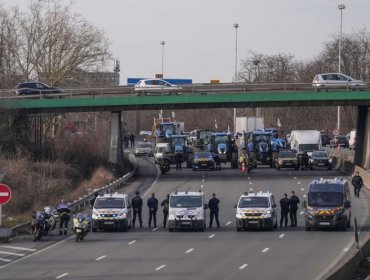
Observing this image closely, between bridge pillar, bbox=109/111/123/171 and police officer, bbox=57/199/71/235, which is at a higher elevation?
bridge pillar, bbox=109/111/123/171

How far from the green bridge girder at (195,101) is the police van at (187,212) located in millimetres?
28106

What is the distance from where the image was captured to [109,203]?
42344 millimetres

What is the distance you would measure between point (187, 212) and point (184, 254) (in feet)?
24.6

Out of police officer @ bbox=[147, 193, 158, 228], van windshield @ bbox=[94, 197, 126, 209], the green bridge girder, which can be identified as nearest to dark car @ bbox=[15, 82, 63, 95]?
the green bridge girder

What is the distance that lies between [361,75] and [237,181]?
245ft

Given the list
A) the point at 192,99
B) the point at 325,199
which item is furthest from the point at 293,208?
the point at 192,99

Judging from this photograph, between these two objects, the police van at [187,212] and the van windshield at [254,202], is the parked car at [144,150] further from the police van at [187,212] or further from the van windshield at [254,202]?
the van windshield at [254,202]

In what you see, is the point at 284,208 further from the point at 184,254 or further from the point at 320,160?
the point at 320,160

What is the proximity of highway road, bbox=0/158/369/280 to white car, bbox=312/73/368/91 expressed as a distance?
22.0m

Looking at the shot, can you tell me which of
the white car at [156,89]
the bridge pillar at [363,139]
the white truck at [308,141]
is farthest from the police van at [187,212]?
the white truck at [308,141]

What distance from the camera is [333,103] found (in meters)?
71.8

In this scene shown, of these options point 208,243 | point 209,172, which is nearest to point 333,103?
point 209,172

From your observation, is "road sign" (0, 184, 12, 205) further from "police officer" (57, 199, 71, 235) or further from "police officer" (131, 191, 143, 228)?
"police officer" (131, 191, 143, 228)

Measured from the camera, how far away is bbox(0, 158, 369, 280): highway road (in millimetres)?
29938
